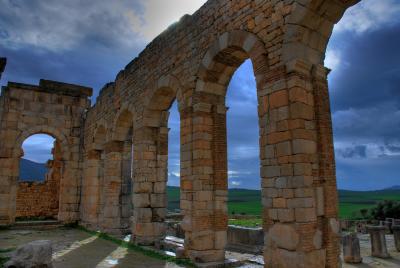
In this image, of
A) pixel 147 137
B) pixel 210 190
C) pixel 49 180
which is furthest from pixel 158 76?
pixel 49 180

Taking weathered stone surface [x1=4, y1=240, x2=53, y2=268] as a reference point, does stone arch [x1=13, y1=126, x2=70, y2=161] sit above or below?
above

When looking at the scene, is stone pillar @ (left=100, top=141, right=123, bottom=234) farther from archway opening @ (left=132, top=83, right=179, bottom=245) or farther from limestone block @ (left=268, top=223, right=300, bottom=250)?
limestone block @ (left=268, top=223, right=300, bottom=250)

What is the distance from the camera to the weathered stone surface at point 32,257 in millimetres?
5211

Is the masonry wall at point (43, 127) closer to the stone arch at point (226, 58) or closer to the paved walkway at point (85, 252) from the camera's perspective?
the paved walkway at point (85, 252)

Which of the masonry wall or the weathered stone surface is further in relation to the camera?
the masonry wall

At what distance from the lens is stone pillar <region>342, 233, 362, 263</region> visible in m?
10.4

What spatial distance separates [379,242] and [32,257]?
432 inches

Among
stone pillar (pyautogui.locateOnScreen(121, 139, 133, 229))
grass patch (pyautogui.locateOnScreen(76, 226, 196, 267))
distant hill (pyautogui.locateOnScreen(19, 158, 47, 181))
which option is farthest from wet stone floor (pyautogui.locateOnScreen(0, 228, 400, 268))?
distant hill (pyautogui.locateOnScreen(19, 158, 47, 181))

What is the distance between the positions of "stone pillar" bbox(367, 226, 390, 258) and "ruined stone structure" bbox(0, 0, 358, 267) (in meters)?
6.57

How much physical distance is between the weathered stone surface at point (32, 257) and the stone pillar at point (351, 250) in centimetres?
867

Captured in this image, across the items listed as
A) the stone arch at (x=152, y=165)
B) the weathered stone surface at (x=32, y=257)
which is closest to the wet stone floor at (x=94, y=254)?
the stone arch at (x=152, y=165)

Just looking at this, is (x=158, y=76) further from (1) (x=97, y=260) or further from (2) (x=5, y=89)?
(2) (x=5, y=89)

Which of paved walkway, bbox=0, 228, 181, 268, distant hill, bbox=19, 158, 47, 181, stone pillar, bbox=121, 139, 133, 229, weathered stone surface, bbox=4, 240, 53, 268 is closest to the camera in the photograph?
weathered stone surface, bbox=4, 240, 53, 268

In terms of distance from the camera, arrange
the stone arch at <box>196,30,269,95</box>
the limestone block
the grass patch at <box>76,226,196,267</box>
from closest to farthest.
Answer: the limestone block
the stone arch at <box>196,30,269,95</box>
the grass patch at <box>76,226,196,267</box>
